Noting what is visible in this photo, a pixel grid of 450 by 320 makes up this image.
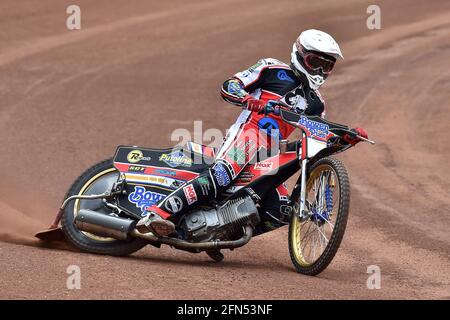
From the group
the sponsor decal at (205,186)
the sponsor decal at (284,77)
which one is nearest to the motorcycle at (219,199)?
the sponsor decal at (205,186)

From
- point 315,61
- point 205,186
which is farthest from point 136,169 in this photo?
point 315,61

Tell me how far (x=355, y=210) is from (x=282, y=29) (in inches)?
413

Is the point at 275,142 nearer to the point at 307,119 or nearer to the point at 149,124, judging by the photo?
the point at 307,119

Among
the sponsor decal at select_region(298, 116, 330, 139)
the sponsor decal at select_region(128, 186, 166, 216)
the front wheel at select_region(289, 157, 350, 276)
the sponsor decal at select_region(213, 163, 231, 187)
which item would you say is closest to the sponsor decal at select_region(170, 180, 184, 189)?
the sponsor decal at select_region(128, 186, 166, 216)

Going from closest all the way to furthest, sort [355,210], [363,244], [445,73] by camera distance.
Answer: [363,244] → [355,210] → [445,73]

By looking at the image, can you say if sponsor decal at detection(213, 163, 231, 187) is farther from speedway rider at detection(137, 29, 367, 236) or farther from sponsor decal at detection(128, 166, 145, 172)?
sponsor decal at detection(128, 166, 145, 172)

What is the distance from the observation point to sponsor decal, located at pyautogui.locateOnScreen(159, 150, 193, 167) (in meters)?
8.45

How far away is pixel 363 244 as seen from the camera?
9867 mm

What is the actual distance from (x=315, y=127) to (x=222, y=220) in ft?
3.63

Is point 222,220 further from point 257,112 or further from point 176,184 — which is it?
point 257,112

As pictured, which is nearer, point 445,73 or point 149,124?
point 149,124

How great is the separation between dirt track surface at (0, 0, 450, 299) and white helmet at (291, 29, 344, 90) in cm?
168

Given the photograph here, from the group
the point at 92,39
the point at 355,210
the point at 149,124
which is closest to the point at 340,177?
the point at 355,210

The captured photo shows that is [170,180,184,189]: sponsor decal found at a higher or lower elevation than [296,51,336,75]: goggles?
lower
